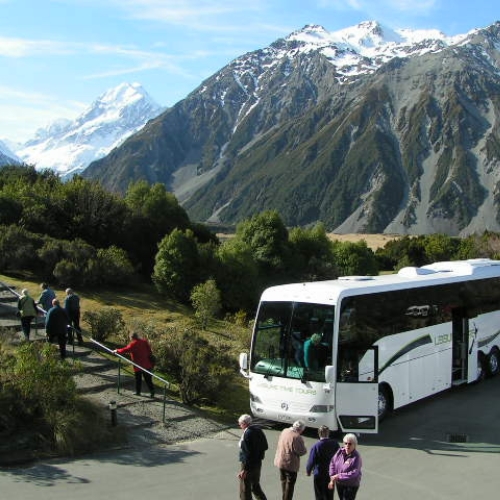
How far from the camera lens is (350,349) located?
44.5 feet

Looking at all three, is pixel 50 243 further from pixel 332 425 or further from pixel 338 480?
pixel 338 480

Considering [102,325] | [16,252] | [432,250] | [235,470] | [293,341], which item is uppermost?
[432,250]

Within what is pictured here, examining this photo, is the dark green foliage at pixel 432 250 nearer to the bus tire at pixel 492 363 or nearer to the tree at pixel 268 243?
the tree at pixel 268 243

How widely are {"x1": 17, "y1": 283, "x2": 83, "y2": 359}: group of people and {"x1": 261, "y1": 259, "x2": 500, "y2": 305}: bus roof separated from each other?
521 cm

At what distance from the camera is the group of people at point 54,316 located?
16.2 metres

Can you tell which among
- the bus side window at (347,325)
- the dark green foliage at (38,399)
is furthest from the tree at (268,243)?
the dark green foliage at (38,399)

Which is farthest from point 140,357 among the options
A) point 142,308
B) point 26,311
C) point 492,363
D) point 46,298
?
point 142,308

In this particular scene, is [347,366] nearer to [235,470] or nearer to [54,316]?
[235,470]

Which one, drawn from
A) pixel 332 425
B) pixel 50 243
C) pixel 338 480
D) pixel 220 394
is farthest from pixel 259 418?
pixel 50 243

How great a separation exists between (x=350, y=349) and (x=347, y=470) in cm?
495

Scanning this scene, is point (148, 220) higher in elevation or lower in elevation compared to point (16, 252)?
higher

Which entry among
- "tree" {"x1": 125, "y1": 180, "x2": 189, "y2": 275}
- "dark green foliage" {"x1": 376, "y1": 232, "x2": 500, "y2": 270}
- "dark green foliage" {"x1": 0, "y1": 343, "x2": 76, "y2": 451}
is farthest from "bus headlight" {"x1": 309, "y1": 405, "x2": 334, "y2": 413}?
"dark green foliage" {"x1": 376, "y1": 232, "x2": 500, "y2": 270}

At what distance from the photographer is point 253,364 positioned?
14297 millimetres

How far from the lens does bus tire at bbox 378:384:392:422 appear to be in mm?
14727
